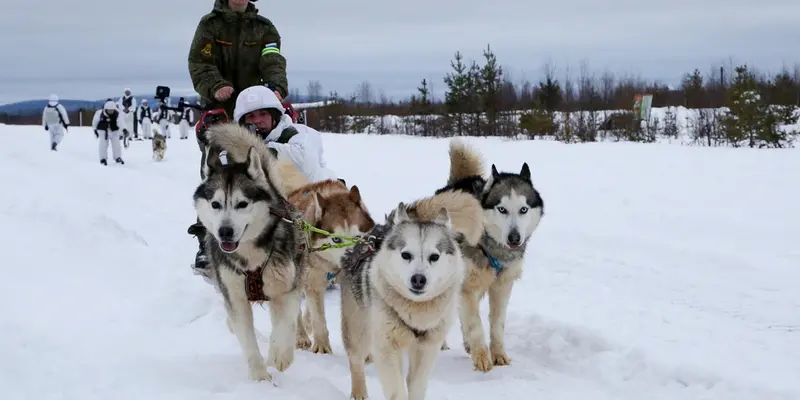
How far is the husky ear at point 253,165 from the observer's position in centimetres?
376

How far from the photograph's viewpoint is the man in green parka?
5281 millimetres

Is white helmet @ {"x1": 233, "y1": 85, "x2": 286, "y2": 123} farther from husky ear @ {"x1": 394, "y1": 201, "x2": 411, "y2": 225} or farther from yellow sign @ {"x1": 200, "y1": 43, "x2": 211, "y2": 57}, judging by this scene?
husky ear @ {"x1": 394, "y1": 201, "x2": 411, "y2": 225}

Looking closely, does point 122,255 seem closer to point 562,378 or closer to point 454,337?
point 454,337

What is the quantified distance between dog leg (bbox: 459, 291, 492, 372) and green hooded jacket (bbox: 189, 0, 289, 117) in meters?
2.14

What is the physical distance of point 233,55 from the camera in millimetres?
5465

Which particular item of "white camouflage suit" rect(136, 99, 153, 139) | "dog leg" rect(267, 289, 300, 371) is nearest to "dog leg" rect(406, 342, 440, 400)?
"dog leg" rect(267, 289, 300, 371)

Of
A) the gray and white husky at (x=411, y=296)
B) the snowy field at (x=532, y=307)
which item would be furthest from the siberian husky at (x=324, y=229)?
the gray and white husky at (x=411, y=296)

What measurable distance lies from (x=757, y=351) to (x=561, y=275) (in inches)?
91.2

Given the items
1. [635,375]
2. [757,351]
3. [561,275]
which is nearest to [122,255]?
[561,275]

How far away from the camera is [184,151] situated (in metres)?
22.1

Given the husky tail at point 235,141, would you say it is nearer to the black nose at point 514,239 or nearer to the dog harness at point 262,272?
the dog harness at point 262,272

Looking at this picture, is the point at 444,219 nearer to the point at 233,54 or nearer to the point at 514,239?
the point at 514,239

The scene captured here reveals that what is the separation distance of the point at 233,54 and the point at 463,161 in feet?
6.38

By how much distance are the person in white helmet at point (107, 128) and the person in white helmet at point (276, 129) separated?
13.1 meters
